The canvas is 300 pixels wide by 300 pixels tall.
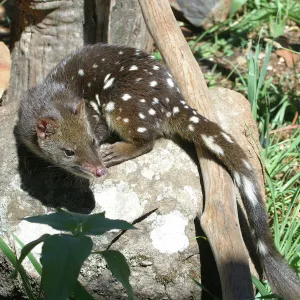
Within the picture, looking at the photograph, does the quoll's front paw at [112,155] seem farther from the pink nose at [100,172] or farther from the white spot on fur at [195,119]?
the white spot on fur at [195,119]

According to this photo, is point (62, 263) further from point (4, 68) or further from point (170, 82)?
point (4, 68)

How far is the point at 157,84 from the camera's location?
3.95m

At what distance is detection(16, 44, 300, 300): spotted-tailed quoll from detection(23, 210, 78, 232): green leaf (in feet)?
4.81

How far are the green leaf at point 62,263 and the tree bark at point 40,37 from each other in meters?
2.77

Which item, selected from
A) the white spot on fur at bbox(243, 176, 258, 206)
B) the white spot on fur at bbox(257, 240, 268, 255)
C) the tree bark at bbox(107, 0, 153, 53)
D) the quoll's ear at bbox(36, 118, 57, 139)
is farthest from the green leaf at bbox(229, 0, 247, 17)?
the white spot on fur at bbox(257, 240, 268, 255)

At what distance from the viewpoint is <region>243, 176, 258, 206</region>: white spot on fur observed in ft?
11.7

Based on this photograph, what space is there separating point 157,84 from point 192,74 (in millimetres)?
328

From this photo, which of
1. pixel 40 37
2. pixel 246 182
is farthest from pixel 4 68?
pixel 246 182

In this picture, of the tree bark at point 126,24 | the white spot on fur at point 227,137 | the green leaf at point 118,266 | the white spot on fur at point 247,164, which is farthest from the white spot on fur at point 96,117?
the green leaf at point 118,266

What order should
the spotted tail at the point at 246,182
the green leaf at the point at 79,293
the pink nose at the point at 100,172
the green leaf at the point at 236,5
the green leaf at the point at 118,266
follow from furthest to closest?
the green leaf at the point at 236,5 → the pink nose at the point at 100,172 → the spotted tail at the point at 246,182 → the green leaf at the point at 79,293 → the green leaf at the point at 118,266

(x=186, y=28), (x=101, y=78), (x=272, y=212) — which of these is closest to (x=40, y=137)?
(x=101, y=78)

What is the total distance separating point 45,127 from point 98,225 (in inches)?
69.4

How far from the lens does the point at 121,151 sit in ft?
12.6

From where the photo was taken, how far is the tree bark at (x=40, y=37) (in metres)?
4.59
